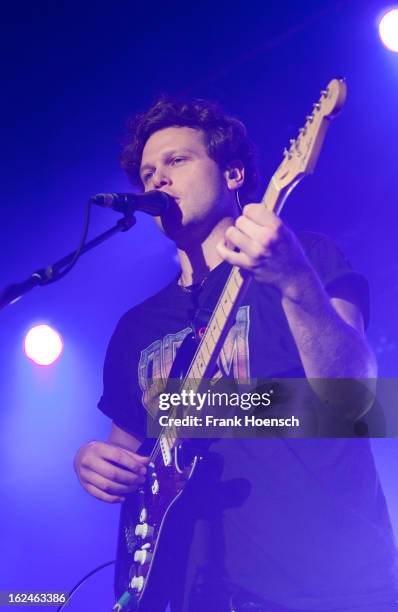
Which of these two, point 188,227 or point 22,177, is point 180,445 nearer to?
point 188,227

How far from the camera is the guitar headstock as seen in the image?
109cm

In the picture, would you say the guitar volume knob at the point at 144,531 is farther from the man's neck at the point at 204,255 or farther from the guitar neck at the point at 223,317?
the man's neck at the point at 204,255

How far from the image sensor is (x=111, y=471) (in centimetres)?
144

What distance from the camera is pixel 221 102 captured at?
2109mm

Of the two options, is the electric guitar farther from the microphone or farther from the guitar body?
the microphone

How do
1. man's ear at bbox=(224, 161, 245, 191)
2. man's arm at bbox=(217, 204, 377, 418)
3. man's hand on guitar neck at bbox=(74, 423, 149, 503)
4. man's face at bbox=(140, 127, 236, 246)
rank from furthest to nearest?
man's ear at bbox=(224, 161, 245, 191) < man's face at bbox=(140, 127, 236, 246) < man's hand on guitar neck at bbox=(74, 423, 149, 503) < man's arm at bbox=(217, 204, 377, 418)

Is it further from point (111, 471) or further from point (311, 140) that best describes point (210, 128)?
point (111, 471)

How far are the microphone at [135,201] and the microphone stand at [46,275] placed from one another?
0.08 ft

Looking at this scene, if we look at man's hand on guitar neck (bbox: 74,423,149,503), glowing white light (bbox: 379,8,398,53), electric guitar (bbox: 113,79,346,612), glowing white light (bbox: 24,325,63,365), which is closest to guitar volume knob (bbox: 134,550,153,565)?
electric guitar (bbox: 113,79,346,612)

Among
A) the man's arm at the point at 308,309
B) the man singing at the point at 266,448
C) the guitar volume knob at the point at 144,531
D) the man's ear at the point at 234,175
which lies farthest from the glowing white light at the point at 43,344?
the man's arm at the point at 308,309

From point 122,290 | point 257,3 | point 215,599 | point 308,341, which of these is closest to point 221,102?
point 257,3

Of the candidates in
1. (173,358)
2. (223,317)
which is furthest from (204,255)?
(223,317)

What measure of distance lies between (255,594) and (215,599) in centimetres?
8

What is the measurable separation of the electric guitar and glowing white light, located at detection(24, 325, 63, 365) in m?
0.84
